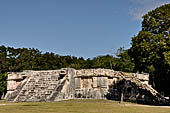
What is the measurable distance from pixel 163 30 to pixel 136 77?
11.6 metres

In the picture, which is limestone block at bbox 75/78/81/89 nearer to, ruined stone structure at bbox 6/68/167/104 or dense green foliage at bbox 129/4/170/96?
ruined stone structure at bbox 6/68/167/104

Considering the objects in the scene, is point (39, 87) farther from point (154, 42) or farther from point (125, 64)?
point (125, 64)

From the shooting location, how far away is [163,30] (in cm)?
2139

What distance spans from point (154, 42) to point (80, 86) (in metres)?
10.8

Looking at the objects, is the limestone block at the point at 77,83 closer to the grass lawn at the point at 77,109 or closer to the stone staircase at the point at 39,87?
the stone staircase at the point at 39,87

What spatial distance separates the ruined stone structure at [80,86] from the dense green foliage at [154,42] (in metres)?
5.80

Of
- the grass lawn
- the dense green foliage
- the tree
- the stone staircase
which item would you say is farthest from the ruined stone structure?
the tree

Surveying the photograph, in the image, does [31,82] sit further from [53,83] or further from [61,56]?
[61,56]

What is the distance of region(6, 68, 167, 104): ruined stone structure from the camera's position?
26172 mm

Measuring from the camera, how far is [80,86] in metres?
29.1

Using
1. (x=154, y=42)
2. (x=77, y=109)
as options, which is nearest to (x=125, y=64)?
(x=154, y=42)

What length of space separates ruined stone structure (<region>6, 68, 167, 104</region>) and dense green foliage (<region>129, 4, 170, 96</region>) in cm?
580

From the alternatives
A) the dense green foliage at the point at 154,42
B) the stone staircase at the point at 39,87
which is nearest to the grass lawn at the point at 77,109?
the dense green foliage at the point at 154,42

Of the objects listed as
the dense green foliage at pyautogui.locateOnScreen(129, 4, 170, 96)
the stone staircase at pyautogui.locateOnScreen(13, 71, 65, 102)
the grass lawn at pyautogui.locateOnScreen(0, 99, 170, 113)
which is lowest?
the grass lawn at pyautogui.locateOnScreen(0, 99, 170, 113)
